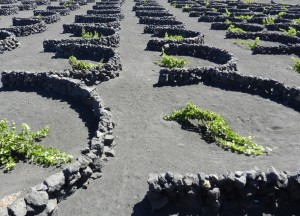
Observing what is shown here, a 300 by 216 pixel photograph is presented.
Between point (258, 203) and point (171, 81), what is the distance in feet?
38.7

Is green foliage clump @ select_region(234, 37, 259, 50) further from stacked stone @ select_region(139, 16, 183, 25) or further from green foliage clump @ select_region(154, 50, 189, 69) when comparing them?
stacked stone @ select_region(139, 16, 183, 25)

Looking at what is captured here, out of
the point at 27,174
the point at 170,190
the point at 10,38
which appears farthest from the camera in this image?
the point at 10,38

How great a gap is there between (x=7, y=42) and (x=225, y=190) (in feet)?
80.5

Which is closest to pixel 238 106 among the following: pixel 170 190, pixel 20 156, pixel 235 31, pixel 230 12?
pixel 170 190

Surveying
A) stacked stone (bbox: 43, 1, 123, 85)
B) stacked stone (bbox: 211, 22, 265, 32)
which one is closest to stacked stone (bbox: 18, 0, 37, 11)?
stacked stone (bbox: 43, 1, 123, 85)

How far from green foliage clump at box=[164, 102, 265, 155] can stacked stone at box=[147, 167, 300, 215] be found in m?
3.25

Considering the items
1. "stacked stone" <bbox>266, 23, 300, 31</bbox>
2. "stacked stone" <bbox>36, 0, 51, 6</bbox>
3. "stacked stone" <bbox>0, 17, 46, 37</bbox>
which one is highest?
"stacked stone" <bbox>266, 23, 300, 31</bbox>

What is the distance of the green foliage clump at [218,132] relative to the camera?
13.0m

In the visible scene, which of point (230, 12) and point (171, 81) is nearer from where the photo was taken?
point (171, 81)

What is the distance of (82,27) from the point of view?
1356 inches

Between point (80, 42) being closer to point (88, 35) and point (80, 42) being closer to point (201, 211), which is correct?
point (88, 35)

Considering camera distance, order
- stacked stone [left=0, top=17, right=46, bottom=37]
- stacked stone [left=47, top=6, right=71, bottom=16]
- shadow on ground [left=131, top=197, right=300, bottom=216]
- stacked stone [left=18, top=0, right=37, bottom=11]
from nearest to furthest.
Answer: shadow on ground [left=131, top=197, right=300, bottom=216] → stacked stone [left=0, top=17, right=46, bottom=37] → stacked stone [left=47, top=6, right=71, bottom=16] → stacked stone [left=18, top=0, right=37, bottom=11]

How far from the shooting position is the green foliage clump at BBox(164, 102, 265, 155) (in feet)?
42.6

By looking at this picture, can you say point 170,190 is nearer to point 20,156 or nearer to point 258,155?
point 258,155
